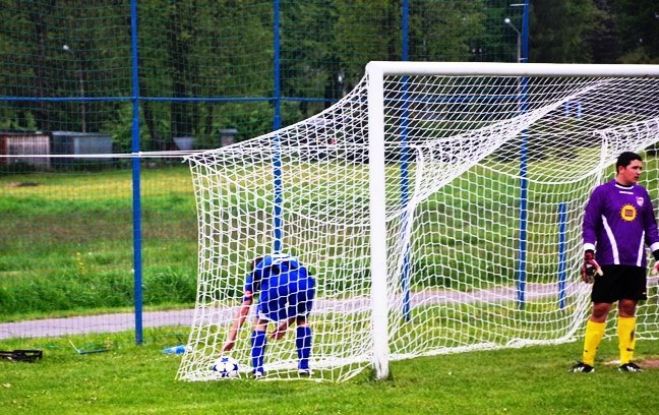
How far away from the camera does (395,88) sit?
39.3 ft

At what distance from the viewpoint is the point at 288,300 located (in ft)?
30.0

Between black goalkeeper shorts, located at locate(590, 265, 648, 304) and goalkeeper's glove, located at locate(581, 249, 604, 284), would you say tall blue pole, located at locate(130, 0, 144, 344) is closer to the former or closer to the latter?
goalkeeper's glove, located at locate(581, 249, 604, 284)

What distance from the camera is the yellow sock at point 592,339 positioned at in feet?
30.6

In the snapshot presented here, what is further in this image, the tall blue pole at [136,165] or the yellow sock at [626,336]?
the tall blue pole at [136,165]

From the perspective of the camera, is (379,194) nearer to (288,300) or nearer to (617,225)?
(288,300)

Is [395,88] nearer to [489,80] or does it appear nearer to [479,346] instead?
[489,80]

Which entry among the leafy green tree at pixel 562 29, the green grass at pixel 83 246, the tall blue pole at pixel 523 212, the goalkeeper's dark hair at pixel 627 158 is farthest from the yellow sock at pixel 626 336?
the leafy green tree at pixel 562 29

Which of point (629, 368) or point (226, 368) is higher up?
point (226, 368)

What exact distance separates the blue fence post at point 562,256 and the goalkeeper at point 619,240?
2142 millimetres

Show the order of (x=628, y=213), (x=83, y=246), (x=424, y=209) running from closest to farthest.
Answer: (x=628, y=213), (x=424, y=209), (x=83, y=246)

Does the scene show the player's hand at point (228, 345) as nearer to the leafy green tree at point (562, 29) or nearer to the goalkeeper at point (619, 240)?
the goalkeeper at point (619, 240)

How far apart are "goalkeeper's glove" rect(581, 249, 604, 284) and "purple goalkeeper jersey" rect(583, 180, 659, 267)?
0.37 feet

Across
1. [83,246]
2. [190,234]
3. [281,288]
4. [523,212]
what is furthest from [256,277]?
[190,234]

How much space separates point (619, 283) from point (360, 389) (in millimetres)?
2466
